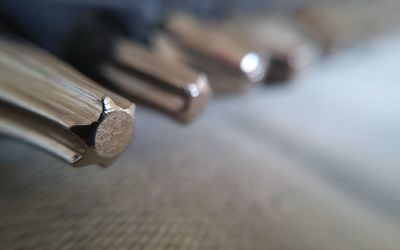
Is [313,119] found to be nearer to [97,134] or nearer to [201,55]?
[201,55]

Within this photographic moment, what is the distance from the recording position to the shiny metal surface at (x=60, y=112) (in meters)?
0.16

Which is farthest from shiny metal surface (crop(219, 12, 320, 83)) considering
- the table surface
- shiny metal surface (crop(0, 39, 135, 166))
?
shiny metal surface (crop(0, 39, 135, 166))

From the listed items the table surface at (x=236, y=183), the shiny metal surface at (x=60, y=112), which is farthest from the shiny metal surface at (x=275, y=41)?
the shiny metal surface at (x=60, y=112)

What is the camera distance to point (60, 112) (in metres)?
0.16

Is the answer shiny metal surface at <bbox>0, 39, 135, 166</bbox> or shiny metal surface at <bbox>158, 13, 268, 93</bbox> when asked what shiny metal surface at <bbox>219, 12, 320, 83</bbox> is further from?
shiny metal surface at <bbox>0, 39, 135, 166</bbox>

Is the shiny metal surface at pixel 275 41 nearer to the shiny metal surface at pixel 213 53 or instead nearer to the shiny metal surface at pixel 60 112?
the shiny metal surface at pixel 213 53

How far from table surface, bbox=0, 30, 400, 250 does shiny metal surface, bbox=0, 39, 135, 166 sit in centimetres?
3

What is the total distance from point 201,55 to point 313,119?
4.8 inches

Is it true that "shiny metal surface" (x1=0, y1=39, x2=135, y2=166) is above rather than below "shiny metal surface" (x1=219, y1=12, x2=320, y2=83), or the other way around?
below

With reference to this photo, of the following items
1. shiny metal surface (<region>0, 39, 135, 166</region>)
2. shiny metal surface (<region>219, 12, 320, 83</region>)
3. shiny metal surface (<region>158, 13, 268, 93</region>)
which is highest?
shiny metal surface (<region>219, 12, 320, 83</region>)

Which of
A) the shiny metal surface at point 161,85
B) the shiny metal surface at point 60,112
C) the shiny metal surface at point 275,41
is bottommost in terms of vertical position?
the shiny metal surface at point 60,112

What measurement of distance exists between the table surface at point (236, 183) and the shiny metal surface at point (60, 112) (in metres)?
0.03

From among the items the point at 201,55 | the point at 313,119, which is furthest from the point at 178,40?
the point at 313,119

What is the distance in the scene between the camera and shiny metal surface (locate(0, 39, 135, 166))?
16cm
